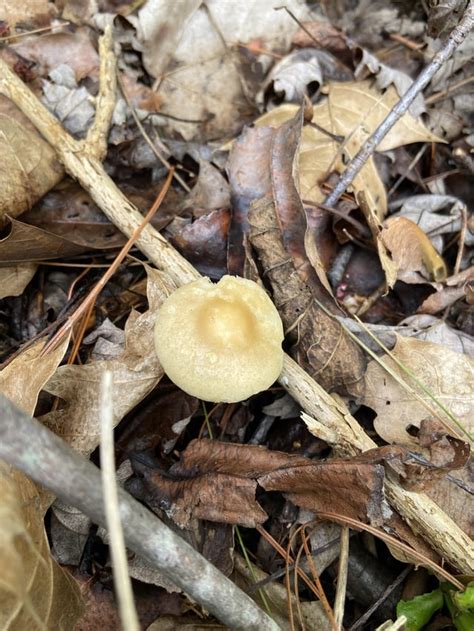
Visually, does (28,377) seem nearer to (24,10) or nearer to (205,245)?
(205,245)

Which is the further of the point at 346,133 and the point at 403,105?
the point at 346,133

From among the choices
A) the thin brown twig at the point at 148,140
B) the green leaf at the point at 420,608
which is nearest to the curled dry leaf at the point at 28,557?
the green leaf at the point at 420,608

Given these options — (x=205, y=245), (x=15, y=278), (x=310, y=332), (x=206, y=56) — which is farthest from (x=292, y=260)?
(x=206, y=56)

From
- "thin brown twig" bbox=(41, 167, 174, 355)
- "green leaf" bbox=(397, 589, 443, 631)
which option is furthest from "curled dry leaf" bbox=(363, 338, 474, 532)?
"thin brown twig" bbox=(41, 167, 174, 355)

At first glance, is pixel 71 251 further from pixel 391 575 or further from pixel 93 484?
pixel 391 575

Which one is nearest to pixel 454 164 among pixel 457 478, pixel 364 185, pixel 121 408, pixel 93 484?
pixel 364 185

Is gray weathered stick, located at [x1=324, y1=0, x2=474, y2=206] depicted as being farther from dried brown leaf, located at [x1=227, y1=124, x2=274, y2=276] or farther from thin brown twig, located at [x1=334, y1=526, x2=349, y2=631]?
thin brown twig, located at [x1=334, y1=526, x2=349, y2=631]

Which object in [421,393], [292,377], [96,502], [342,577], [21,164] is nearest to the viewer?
[96,502]
